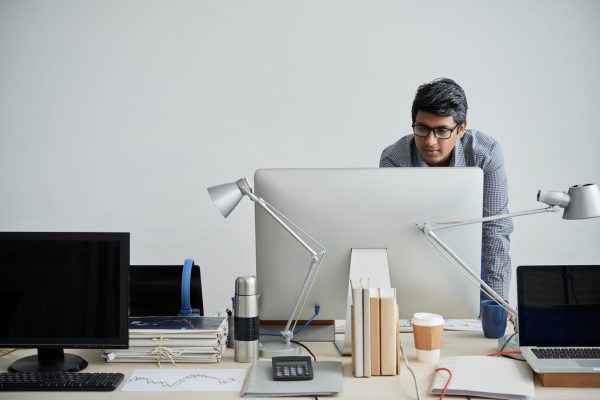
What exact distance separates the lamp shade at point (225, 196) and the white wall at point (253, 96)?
202 centimetres

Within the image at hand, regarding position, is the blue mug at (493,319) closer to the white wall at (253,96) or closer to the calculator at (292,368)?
the calculator at (292,368)

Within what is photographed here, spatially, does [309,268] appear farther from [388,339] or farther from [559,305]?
[559,305]

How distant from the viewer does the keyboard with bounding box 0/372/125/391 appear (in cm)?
158

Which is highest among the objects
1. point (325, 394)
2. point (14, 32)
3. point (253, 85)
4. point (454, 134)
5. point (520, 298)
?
point (14, 32)

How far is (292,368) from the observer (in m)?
1.66

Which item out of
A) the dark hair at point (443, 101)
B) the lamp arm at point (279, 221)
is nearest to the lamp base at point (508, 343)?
the lamp arm at point (279, 221)

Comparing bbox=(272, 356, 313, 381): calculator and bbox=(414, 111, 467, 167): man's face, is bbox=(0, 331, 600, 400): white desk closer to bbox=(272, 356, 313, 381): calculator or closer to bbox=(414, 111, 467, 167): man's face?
bbox=(272, 356, 313, 381): calculator

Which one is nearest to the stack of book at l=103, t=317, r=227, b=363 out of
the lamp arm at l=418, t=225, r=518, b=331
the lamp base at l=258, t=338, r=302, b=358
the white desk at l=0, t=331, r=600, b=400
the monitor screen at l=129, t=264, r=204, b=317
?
the white desk at l=0, t=331, r=600, b=400

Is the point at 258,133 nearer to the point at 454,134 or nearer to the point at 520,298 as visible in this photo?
the point at 454,134

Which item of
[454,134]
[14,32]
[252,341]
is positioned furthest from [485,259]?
[14,32]

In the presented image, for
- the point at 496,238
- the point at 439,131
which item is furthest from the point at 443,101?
the point at 496,238

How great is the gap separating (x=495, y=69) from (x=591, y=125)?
63 cm

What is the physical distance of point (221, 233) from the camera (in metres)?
3.84

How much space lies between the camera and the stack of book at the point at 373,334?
1.64m
